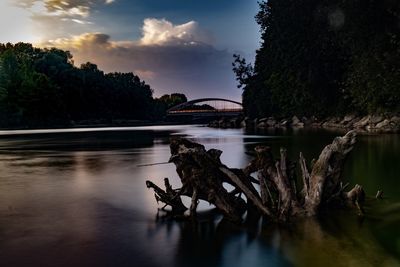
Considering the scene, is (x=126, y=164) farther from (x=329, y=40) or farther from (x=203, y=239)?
(x=329, y=40)

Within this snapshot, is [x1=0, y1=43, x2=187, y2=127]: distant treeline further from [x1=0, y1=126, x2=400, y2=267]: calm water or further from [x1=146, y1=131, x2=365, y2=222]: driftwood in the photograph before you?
[x1=146, y1=131, x2=365, y2=222]: driftwood

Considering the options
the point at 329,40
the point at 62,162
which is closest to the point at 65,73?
the point at 329,40

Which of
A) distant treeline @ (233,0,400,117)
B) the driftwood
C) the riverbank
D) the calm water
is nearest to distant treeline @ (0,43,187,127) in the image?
the riverbank

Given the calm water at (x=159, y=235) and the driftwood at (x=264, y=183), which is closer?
the calm water at (x=159, y=235)

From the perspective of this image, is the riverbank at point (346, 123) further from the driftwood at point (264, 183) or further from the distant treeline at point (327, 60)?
the driftwood at point (264, 183)

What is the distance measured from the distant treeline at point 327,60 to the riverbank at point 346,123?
183 centimetres

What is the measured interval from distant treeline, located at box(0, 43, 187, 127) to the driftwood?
128689mm

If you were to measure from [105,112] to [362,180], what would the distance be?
167098 mm

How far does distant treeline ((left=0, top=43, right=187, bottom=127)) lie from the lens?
136000 mm

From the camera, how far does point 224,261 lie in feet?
32.5

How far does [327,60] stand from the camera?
2886 inches

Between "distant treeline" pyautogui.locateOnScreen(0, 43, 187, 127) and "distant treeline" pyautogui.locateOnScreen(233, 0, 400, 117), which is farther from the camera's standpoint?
"distant treeline" pyautogui.locateOnScreen(0, 43, 187, 127)

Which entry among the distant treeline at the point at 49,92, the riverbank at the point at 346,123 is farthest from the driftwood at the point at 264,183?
the distant treeline at the point at 49,92

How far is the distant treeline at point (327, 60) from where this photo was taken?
38.6 metres
